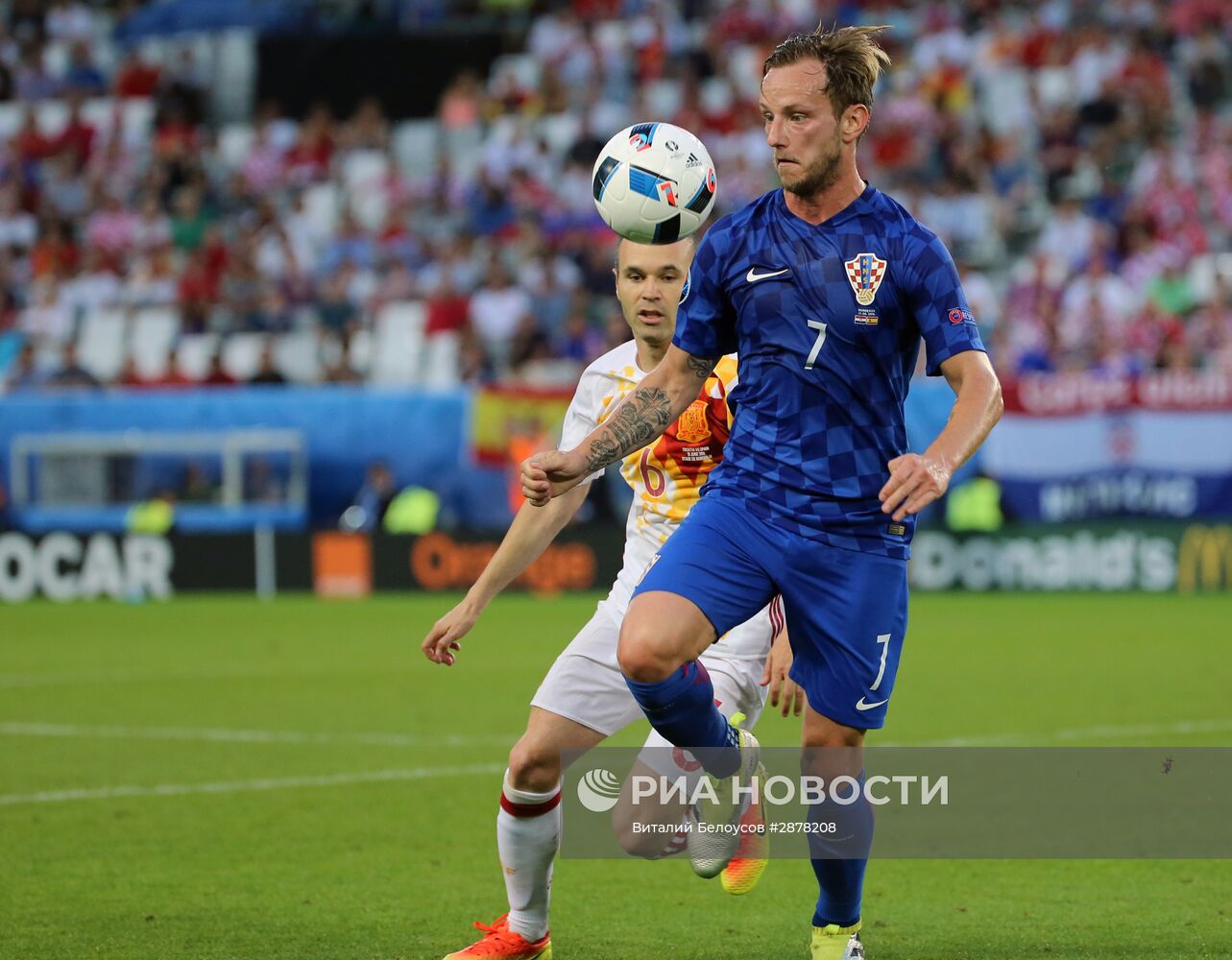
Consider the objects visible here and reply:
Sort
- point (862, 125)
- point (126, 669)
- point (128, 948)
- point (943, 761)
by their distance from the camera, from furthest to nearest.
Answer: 1. point (126, 669)
2. point (943, 761)
3. point (128, 948)
4. point (862, 125)

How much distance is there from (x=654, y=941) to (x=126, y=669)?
882cm

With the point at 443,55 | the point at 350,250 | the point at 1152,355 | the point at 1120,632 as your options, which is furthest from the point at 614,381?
the point at 443,55

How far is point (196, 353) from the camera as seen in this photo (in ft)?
76.5

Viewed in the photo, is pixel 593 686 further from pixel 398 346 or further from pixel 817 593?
pixel 398 346

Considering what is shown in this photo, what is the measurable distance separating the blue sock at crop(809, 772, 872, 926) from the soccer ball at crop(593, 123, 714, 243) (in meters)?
1.77

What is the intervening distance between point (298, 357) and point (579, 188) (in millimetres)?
4009

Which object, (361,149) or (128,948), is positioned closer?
(128,948)

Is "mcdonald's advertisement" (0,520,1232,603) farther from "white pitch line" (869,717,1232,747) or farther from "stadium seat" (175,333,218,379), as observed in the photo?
"white pitch line" (869,717,1232,747)

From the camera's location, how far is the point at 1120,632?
15664 mm

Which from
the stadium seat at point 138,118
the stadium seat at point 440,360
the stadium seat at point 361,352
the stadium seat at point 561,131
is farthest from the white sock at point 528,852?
the stadium seat at point 138,118

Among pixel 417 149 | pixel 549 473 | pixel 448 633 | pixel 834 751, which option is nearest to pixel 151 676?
pixel 448 633

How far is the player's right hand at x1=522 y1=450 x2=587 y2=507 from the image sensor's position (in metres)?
5.30

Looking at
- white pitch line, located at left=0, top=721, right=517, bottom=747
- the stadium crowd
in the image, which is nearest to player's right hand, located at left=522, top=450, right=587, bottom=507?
white pitch line, located at left=0, top=721, right=517, bottom=747

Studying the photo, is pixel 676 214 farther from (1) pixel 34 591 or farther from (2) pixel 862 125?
(1) pixel 34 591
